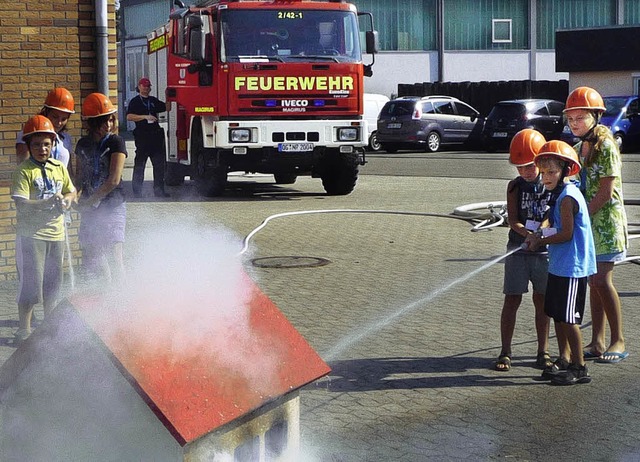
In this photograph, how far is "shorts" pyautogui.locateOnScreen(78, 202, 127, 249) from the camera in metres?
7.78

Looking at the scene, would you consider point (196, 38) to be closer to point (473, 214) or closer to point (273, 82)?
point (273, 82)

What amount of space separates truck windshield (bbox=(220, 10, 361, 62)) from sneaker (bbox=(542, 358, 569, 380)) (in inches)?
437

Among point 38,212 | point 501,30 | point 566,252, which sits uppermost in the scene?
point 501,30

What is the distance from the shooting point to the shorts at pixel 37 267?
24.3ft

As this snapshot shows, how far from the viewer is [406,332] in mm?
8117

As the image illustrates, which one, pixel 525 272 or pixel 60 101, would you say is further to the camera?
pixel 60 101

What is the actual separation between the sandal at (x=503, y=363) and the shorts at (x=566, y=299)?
19.7 inches

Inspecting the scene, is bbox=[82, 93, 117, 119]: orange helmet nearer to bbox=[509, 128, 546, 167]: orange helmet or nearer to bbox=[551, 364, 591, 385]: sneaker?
bbox=[509, 128, 546, 167]: orange helmet

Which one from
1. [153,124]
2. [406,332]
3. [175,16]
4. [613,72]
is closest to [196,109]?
[153,124]

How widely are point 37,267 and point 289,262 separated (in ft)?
14.0

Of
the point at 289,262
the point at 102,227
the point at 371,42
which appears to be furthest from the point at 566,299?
the point at 371,42

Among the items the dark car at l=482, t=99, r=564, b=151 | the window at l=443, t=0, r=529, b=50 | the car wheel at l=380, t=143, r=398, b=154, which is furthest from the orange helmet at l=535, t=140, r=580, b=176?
the window at l=443, t=0, r=529, b=50

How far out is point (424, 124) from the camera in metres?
33.9

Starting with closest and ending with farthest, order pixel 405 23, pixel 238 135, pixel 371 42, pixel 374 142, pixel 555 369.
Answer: pixel 555 369
pixel 238 135
pixel 371 42
pixel 374 142
pixel 405 23
